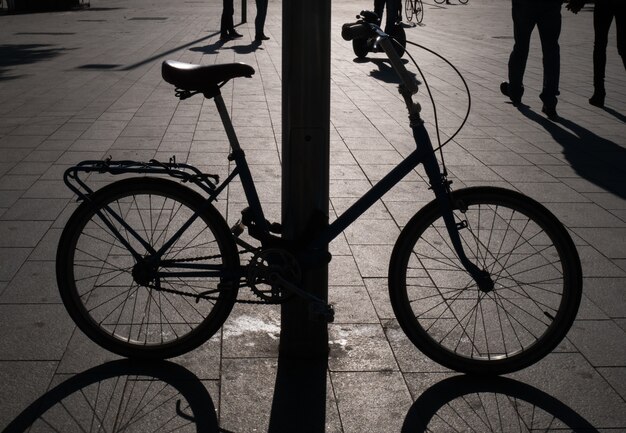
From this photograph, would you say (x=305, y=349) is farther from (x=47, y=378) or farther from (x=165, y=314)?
(x=47, y=378)

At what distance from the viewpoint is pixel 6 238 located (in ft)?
17.6

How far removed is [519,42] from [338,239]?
522 cm

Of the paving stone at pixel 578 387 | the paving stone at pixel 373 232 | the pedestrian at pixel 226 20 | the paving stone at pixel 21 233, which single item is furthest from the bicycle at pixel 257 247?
the pedestrian at pixel 226 20

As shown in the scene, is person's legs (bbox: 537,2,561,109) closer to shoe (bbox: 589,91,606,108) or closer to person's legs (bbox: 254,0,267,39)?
shoe (bbox: 589,91,606,108)

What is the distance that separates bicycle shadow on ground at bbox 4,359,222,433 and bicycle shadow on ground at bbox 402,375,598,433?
0.83 meters

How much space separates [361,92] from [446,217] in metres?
7.52

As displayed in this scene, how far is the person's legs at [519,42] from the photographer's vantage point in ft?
30.8

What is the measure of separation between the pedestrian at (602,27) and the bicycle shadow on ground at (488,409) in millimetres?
7166

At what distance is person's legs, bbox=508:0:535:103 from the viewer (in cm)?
940

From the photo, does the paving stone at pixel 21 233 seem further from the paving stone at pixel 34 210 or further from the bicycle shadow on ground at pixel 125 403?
the bicycle shadow on ground at pixel 125 403

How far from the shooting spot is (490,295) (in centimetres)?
453

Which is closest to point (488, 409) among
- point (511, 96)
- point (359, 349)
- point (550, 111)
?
point (359, 349)

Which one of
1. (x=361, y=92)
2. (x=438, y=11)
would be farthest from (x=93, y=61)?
(x=438, y=11)

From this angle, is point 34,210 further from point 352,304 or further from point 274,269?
point 274,269
